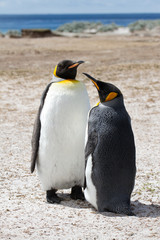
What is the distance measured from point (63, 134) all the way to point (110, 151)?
2.04 ft

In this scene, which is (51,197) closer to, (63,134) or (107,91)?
(63,134)

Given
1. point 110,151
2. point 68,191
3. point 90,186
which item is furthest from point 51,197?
point 110,151

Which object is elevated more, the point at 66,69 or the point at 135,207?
the point at 66,69

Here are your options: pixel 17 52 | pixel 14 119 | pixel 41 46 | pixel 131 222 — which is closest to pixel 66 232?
pixel 131 222

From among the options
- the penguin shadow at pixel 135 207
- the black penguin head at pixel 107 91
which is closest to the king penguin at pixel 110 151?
the black penguin head at pixel 107 91

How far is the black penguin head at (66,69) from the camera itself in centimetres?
373

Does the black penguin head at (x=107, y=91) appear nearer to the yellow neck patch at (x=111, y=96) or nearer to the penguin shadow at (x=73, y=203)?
the yellow neck patch at (x=111, y=96)

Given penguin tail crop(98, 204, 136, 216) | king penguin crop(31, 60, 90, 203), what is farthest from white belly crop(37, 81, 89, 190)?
penguin tail crop(98, 204, 136, 216)

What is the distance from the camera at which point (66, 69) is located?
3754mm

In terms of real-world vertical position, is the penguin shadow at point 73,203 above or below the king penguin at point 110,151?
below

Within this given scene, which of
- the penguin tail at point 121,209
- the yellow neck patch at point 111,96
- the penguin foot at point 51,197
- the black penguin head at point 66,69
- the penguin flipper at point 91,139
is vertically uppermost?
the black penguin head at point 66,69

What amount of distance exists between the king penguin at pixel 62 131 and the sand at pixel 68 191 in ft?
0.82

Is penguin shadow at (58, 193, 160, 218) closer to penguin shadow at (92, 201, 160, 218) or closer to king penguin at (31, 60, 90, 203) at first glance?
penguin shadow at (92, 201, 160, 218)

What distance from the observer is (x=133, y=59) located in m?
14.8
